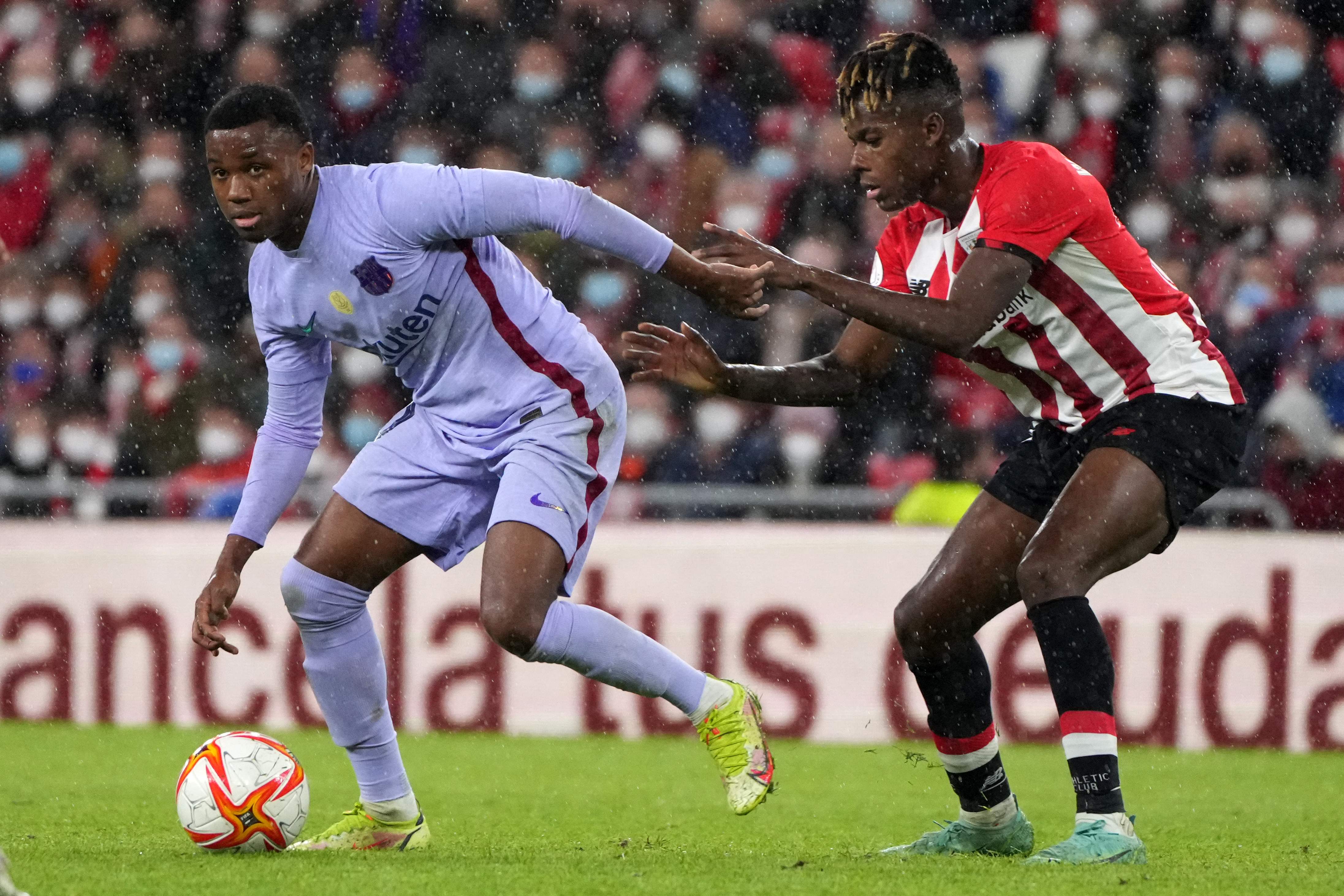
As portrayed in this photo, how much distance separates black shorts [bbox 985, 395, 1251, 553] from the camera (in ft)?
14.5

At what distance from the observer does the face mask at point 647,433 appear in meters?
9.05

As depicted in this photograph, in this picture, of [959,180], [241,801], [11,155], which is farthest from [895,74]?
[11,155]

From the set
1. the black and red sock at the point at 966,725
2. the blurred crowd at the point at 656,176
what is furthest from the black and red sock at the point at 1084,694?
the blurred crowd at the point at 656,176

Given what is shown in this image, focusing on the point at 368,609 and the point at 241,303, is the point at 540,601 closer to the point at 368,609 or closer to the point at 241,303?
the point at 368,609

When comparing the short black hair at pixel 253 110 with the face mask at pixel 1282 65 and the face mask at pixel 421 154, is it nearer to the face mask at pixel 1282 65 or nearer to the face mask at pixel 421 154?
the face mask at pixel 421 154

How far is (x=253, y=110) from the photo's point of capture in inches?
170

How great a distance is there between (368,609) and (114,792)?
229 centimetres

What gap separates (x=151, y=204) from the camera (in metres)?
10.1

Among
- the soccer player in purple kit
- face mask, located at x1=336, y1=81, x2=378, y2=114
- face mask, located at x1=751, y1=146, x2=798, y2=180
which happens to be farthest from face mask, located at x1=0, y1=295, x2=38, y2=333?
the soccer player in purple kit

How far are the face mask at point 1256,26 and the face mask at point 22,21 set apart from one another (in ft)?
24.3

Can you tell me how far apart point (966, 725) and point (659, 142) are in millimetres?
5963

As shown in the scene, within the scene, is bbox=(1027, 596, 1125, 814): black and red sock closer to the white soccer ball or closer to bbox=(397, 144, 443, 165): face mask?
the white soccer ball

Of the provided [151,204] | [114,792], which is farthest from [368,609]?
[151,204]

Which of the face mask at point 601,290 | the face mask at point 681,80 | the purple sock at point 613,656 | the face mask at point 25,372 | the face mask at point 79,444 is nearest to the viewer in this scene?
the purple sock at point 613,656
